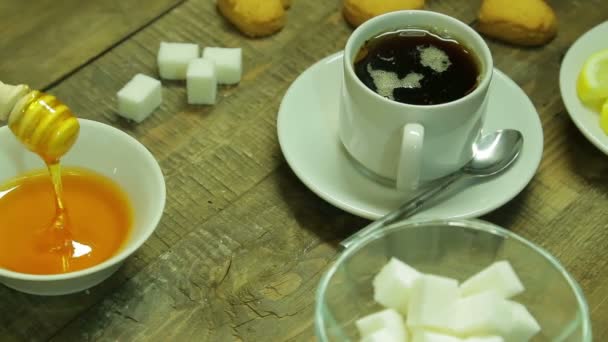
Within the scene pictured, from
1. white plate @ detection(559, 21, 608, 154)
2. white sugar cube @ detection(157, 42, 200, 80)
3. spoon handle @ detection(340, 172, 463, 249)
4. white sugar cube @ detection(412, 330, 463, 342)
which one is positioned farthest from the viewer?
white sugar cube @ detection(157, 42, 200, 80)

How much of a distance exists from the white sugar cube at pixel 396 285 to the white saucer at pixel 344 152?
18 centimetres

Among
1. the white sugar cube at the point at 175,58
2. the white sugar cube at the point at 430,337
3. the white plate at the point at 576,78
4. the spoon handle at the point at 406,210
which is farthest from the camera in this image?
the white sugar cube at the point at 175,58

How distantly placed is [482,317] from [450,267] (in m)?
0.13

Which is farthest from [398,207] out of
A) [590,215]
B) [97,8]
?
[97,8]

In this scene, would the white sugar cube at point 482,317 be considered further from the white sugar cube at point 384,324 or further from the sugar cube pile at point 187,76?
the sugar cube pile at point 187,76

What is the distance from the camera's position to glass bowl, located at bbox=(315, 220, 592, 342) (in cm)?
87

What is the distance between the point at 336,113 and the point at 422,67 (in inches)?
6.0

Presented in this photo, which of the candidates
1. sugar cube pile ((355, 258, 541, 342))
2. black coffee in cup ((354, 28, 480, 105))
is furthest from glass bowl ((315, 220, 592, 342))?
black coffee in cup ((354, 28, 480, 105))

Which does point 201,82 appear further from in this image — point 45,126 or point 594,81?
point 594,81

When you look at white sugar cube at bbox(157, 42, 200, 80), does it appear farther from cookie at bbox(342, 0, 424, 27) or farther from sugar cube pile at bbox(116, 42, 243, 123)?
cookie at bbox(342, 0, 424, 27)

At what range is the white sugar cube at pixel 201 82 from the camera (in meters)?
1.21

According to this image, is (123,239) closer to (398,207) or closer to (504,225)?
(398,207)

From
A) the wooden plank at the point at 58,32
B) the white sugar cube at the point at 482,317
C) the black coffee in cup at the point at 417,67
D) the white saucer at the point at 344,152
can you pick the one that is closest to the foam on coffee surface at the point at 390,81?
the black coffee in cup at the point at 417,67

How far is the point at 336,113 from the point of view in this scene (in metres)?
1.20
